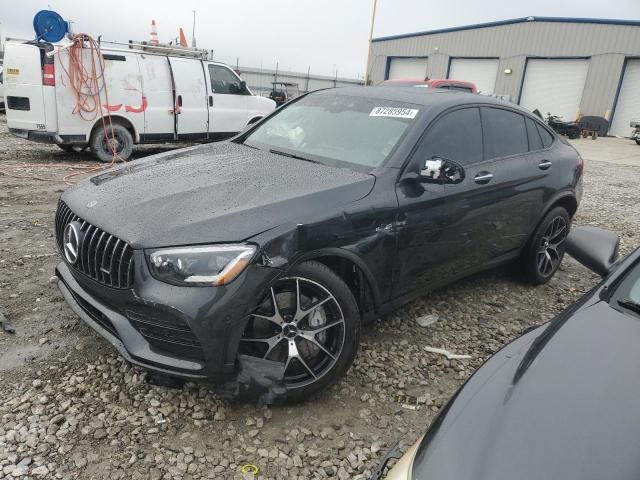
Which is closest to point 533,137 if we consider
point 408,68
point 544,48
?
point 544,48

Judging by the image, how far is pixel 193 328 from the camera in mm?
2156

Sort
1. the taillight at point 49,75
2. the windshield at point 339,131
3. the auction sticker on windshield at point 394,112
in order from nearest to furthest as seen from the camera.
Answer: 1. the windshield at point 339,131
2. the auction sticker on windshield at point 394,112
3. the taillight at point 49,75

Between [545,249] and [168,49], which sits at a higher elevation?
[168,49]

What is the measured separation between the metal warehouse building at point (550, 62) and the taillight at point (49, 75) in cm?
1857

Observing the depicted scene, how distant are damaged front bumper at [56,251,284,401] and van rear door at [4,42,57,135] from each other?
277 inches

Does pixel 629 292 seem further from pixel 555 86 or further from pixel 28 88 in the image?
pixel 555 86

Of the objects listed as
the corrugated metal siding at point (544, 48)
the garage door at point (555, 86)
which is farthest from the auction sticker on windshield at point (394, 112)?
the garage door at point (555, 86)

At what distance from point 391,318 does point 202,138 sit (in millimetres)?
7790

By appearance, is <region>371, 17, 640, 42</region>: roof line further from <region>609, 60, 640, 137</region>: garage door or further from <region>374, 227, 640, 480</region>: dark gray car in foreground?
<region>374, 227, 640, 480</region>: dark gray car in foreground

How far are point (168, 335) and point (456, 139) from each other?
2314mm

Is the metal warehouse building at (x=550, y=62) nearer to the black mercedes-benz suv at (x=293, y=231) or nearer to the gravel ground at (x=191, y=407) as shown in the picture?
the black mercedes-benz suv at (x=293, y=231)

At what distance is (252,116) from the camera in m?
10.8

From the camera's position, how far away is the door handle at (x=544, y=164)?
4.04 m

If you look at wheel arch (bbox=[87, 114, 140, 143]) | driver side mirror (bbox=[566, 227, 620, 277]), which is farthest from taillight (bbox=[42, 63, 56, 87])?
driver side mirror (bbox=[566, 227, 620, 277])
